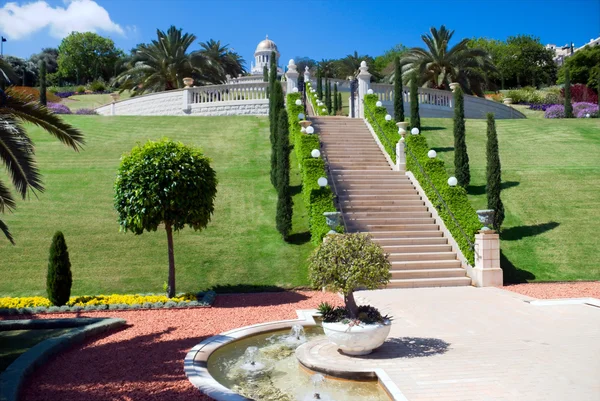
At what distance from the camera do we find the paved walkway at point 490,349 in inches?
256

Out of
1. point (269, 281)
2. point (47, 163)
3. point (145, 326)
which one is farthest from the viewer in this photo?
point (47, 163)

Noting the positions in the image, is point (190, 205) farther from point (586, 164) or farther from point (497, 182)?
point (586, 164)

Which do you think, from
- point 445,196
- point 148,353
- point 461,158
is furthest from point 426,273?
point 148,353

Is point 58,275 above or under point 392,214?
under

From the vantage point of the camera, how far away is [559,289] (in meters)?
13.6

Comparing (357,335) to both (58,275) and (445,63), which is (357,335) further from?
(445,63)

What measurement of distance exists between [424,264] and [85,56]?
79774 mm

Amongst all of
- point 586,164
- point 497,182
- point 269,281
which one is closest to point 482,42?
point 586,164

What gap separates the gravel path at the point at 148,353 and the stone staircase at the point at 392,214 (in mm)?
3157

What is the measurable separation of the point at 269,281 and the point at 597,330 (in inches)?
317

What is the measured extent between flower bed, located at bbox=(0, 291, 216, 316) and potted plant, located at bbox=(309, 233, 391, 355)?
16.5 feet

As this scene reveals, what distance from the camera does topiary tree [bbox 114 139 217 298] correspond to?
12.1m

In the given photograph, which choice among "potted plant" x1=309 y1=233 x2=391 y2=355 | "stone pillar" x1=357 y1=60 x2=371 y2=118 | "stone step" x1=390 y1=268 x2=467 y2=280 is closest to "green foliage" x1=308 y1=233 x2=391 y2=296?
"potted plant" x1=309 y1=233 x2=391 y2=355

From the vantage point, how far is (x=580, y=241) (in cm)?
1628
